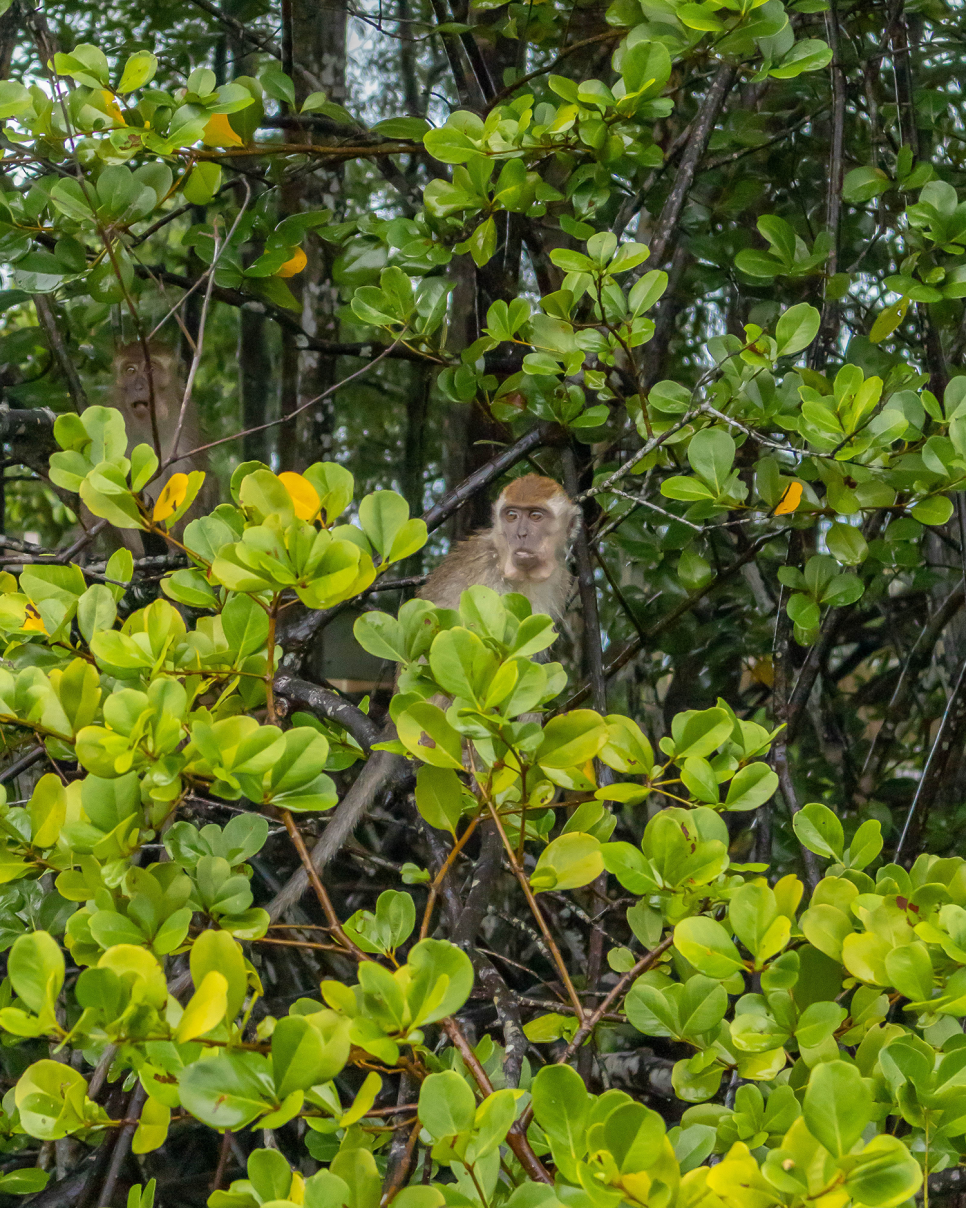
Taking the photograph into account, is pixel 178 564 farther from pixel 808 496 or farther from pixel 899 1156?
pixel 899 1156

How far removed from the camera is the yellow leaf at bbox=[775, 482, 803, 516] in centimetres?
187

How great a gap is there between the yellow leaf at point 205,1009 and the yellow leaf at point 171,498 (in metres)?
0.71

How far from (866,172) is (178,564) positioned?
168 centimetres

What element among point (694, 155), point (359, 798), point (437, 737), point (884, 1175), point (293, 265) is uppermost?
point (694, 155)

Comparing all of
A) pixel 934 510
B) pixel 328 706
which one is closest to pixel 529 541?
pixel 328 706

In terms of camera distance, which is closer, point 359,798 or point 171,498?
point 171,498

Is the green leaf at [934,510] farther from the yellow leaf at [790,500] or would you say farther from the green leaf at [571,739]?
the green leaf at [571,739]

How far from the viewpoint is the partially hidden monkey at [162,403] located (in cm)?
444

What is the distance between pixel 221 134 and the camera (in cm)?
230

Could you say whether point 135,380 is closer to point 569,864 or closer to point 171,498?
point 171,498

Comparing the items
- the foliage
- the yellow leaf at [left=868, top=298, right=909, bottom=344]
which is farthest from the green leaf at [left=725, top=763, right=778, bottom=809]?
the yellow leaf at [left=868, top=298, right=909, bottom=344]

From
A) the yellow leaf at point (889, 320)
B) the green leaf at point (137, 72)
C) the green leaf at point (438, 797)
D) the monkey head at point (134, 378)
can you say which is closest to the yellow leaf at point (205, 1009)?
the green leaf at point (438, 797)

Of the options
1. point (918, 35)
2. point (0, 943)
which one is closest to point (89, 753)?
point (0, 943)

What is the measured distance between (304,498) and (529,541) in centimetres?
173
